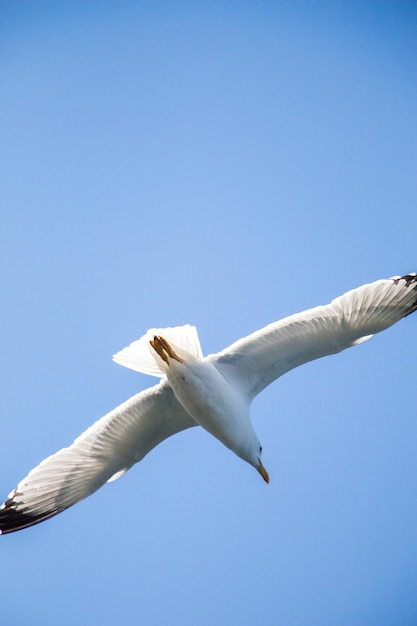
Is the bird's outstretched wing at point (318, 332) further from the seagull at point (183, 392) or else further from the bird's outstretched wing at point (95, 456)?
the bird's outstretched wing at point (95, 456)

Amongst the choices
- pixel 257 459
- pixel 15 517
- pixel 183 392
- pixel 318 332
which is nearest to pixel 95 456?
pixel 15 517

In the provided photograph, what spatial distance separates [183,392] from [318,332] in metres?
1.13

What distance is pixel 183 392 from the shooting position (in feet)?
20.7

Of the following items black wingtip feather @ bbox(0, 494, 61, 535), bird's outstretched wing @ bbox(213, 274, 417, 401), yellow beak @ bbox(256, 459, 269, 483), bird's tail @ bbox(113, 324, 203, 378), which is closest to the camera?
bird's tail @ bbox(113, 324, 203, 378)

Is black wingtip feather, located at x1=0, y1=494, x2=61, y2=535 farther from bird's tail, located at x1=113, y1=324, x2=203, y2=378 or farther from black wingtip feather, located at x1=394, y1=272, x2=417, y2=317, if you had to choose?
black wingtip feather, located at x1=394, y1=272, x2=417, y2=317

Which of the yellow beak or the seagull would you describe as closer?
the seagull

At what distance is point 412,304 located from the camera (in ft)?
21.8

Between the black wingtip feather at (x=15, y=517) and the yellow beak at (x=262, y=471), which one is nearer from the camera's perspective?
the black wingtip feather at (x=15, y=517)

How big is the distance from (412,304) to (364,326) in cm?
41

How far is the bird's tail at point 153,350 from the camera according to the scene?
6402mm

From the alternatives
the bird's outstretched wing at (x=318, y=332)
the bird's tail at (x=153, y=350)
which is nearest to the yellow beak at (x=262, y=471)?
the bird's outstretched wing at (x=318, y=332)

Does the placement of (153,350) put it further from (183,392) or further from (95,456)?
(95,456)

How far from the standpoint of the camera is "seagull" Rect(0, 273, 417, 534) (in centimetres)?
641

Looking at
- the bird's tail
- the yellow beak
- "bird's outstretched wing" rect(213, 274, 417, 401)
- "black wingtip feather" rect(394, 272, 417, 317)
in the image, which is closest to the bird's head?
the yellow beak
